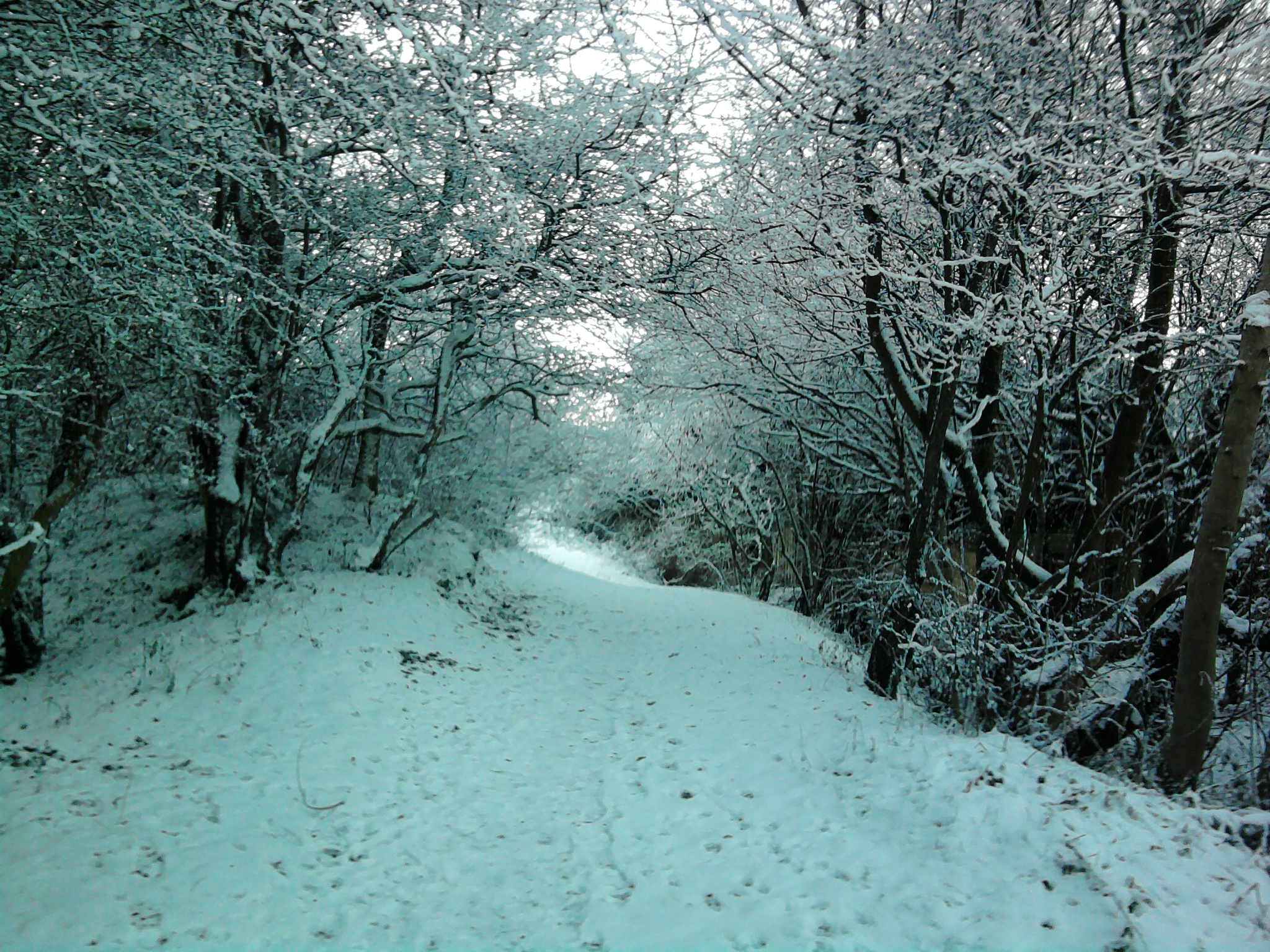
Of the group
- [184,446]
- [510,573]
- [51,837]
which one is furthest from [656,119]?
[510,573]

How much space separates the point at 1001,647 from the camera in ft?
17.1

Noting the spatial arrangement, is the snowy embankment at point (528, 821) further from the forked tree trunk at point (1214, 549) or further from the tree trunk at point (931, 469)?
the tree trunk at point (931, 469)

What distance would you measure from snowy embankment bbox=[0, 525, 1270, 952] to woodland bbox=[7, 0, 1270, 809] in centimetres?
112

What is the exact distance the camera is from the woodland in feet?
15.0

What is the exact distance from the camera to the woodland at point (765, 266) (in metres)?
4.56

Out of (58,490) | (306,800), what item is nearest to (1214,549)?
(306,800)

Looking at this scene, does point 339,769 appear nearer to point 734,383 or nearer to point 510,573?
point 734,383

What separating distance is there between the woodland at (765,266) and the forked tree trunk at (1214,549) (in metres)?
0.02

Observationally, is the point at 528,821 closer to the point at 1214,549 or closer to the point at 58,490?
the point at 1214,549

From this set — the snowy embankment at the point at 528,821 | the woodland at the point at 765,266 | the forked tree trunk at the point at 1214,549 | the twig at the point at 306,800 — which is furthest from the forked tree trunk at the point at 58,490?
the forked tree trunk at the point at 1214,549

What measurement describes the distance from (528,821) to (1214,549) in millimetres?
4290

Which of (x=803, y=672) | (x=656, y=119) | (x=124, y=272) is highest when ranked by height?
(x=656, y=119)

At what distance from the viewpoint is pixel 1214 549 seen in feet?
13.4

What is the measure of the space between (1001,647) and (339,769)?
15.3ft
